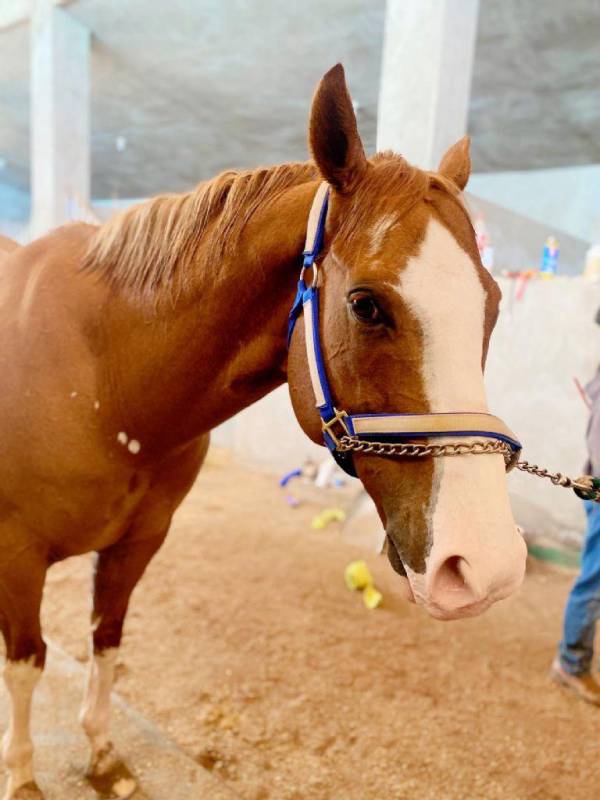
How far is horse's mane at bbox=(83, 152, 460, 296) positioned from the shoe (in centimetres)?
220

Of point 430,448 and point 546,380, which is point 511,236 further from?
point 430,448

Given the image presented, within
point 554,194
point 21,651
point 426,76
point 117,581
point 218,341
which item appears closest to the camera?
point 218,341

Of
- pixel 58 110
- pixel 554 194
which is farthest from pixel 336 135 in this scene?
pixel 554 194

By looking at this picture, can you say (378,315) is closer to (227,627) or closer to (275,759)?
(275,759)

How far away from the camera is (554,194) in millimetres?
8625

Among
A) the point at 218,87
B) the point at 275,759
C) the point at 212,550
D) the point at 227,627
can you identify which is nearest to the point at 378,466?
the point at 275,759

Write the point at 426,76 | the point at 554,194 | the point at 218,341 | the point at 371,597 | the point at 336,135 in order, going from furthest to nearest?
the point at 554,194, the point at 426,76, the point at 371,597, the point at 218,341, the point at 336,135

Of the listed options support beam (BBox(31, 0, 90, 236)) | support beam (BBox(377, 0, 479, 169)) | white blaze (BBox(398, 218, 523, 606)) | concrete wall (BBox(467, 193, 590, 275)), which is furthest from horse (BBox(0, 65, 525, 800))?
support beam (BBox(31, 0, 90, 236))

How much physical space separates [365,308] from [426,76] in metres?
3.24

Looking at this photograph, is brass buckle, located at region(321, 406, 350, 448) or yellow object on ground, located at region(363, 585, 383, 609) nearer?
brass buckle, located at region(321, 406, 350, 448)

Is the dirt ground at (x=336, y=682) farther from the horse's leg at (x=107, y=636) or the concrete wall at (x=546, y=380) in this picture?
the concrete wall at (x=546, y=380)

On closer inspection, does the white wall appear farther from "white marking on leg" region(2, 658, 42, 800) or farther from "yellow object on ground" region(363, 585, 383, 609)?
"white marking on leg" region(2, 658, 42, 800)

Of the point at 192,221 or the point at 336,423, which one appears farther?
the point at 192,221

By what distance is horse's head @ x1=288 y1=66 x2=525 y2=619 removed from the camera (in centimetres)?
81
